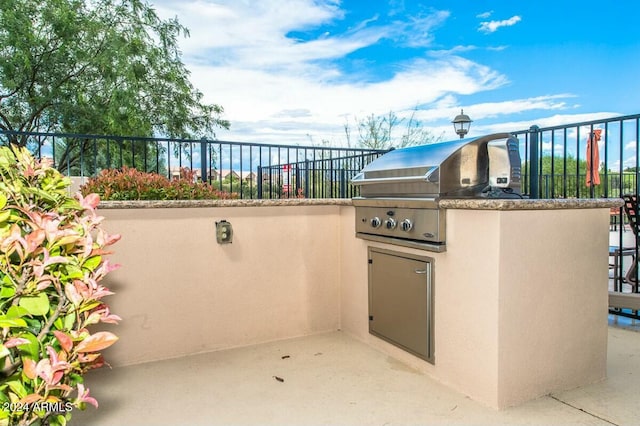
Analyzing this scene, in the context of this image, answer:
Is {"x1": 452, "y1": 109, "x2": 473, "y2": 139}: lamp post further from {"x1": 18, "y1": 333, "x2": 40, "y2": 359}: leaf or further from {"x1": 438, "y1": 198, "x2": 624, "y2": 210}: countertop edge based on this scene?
{"x1": 18, "y1": 333, "x2": 40, "y2": 359}: leaf

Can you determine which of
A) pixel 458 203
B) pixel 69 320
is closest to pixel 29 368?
pixel 69 320

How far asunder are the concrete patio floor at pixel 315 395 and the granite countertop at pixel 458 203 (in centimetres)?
104

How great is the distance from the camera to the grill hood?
8.21ft

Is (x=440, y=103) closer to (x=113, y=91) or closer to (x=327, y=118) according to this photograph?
(x=327, y=118)

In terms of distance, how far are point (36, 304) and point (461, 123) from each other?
501 centimetres

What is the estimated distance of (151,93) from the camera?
10.6 metres

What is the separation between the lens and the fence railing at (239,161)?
13.0 ft

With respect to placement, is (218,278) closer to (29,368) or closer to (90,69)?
(29,368)

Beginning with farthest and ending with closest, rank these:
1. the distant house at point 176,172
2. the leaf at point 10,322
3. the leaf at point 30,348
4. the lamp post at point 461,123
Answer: the lamp post at point 461,123 < the distant house at point 176,172 < the leaf at point 30,348 < the leaf at point 10,322

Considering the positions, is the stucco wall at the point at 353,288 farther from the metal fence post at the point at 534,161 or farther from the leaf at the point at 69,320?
the leaf at the point at 69,320

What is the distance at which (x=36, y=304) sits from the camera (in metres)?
1.10

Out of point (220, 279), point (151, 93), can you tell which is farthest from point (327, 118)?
point (220, 279)

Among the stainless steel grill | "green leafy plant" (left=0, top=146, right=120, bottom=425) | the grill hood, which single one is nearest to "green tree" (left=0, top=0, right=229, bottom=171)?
the stainless steel grill

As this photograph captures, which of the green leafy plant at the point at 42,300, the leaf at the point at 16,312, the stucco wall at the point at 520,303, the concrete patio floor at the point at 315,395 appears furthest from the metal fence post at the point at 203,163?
the leaf at the point at 16,312
